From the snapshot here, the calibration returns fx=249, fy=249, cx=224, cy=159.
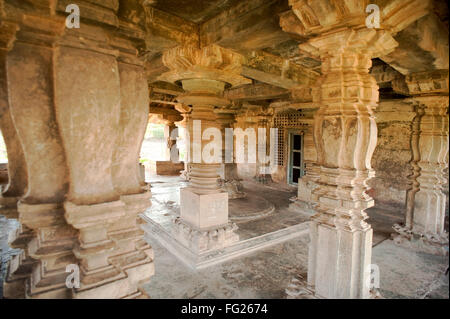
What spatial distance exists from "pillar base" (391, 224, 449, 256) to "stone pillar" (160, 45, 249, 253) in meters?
3.22

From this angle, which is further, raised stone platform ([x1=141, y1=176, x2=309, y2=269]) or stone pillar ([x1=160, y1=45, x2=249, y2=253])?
raised stone platform ([x1=141, y1=176, x2=309, y2=269])

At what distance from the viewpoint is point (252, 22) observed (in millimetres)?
2680

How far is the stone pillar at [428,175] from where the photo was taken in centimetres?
433

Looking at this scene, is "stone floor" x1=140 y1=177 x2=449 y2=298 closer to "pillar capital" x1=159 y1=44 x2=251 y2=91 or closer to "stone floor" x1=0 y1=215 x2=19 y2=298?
"stone floor" x1=0 y1=215 x2=19 y2=298

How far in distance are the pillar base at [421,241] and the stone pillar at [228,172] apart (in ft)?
13.6

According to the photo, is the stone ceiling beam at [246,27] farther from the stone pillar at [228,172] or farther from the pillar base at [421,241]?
the pillar base at [421,241]

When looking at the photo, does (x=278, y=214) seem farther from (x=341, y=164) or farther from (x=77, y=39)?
(x=77, y=39)

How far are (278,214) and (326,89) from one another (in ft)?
14.6

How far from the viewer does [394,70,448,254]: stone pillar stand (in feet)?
14.2

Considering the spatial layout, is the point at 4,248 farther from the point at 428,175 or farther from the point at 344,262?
the point at 428,175

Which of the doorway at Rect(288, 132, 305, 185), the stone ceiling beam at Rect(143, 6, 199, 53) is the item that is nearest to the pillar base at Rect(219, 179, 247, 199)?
the doorway at Rect(288, 132, 305, 185)

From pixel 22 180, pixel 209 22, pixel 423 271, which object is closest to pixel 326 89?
pixel 209 22

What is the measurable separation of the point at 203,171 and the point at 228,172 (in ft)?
12.8

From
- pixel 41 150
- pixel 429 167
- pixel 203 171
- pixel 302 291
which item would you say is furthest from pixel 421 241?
pixel 41 150
